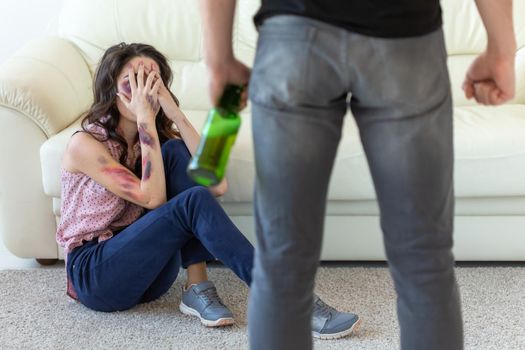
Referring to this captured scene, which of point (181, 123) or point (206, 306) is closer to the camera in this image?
point (206, 306)

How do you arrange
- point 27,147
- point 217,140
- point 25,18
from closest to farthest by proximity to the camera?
point 217,140
point 27,147
point 25,18

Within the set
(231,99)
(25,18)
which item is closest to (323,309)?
(231,99)

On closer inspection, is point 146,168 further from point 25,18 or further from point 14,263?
point 25,18

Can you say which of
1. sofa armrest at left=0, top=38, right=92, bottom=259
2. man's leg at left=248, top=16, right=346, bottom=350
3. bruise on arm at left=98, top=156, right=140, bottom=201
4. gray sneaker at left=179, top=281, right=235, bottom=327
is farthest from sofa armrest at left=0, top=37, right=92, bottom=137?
man's leg at left=248, top=16, right=346, bottom=350

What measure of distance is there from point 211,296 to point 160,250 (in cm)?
19

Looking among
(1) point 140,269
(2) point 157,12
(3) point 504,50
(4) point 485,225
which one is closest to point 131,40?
(2) point 157,12

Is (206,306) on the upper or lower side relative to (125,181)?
lower

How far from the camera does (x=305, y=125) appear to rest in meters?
0.96

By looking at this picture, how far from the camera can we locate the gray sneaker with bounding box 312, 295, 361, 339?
1854 mm

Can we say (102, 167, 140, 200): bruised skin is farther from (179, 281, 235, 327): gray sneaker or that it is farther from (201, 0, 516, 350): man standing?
(201, 0, 516, 350): man standing

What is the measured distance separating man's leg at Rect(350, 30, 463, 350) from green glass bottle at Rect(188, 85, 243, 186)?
20 centimetres

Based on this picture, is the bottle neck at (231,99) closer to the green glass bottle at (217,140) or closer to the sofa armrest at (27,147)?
the green glass bottle at (217,140)

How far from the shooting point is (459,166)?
7.02 feet

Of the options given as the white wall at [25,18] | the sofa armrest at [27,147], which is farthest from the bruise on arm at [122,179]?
the white wall at [25,18]
